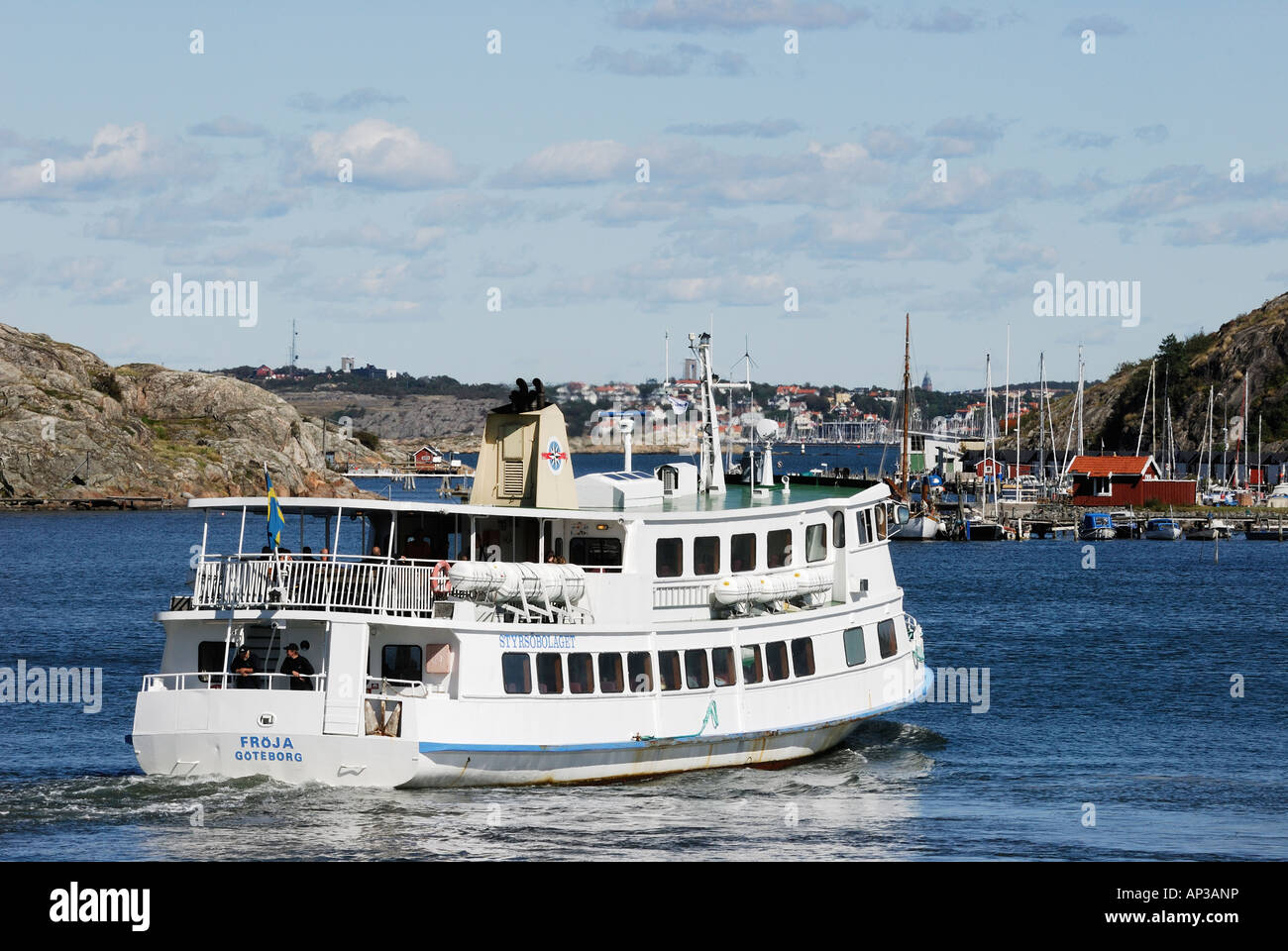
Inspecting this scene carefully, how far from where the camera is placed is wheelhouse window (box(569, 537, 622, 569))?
2931 cm

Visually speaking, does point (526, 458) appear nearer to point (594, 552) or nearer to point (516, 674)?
point (594, 552)

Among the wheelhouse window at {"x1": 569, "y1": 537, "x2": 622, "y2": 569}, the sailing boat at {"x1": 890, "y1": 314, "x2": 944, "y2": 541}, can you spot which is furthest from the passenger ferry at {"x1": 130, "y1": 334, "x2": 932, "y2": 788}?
the sailing boat at {"x1": 890, "y1": 314, "x2": 944, "y2": 541}

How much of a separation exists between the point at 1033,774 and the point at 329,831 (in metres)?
16.0

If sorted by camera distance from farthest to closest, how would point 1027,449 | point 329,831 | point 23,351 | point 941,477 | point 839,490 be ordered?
point 1027,449 → point 23,351 → point 941,477 → point 839,490 → point 329,831

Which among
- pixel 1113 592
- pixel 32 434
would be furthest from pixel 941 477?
pixel 32 434

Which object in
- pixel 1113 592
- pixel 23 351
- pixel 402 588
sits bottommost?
pixel 1113 592

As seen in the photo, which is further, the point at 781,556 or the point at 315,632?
the point at 781,556

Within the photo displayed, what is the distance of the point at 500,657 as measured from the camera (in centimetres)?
2655

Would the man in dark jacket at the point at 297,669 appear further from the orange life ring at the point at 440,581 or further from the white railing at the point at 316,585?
the orange life ring at the point at 440,581

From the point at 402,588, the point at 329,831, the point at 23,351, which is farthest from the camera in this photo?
the point at 23,351

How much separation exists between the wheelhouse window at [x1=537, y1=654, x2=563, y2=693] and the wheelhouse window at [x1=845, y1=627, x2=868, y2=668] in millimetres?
7826

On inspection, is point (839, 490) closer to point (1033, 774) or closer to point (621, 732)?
point (1033, 774)

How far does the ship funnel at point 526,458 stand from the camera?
29.3m

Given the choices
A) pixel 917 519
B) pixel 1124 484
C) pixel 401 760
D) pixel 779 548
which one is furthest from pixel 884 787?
pixel 1124 484
